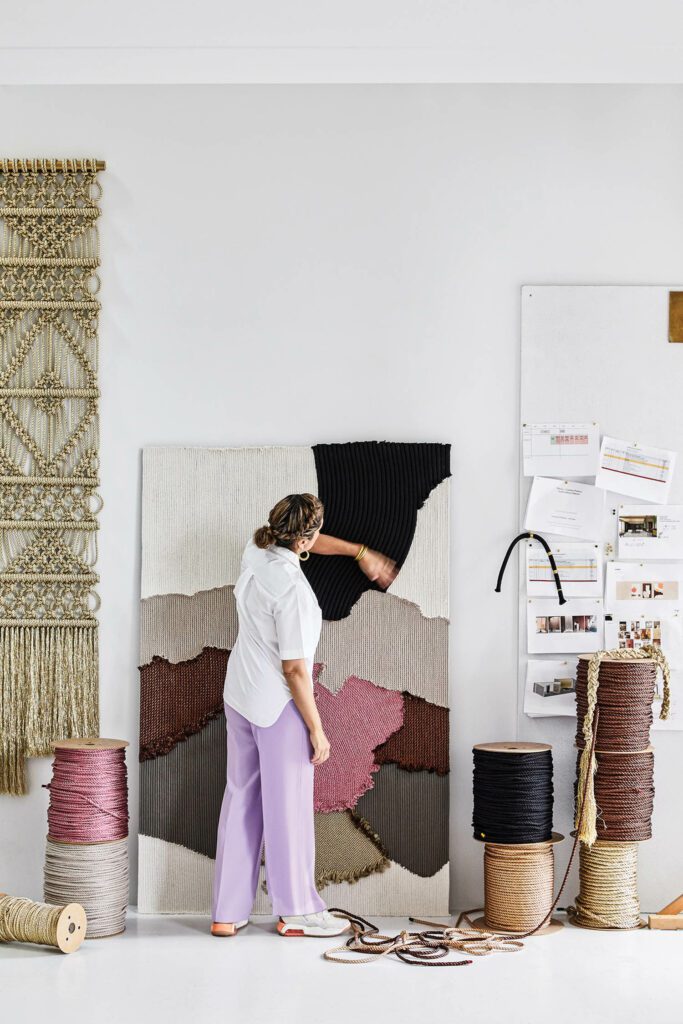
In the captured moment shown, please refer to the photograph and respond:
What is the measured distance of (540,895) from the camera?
3.63 meters

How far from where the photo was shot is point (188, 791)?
3.89 metres

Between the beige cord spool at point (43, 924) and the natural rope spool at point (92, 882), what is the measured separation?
141 mm

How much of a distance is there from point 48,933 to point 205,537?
56.7 inches

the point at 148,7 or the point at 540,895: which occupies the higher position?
the point at 148,7

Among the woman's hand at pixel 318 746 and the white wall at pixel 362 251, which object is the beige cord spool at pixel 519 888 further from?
the white wall at pixel 362 251

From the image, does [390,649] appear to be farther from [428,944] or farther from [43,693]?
[43,693]

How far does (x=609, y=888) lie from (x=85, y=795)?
6.00 feet

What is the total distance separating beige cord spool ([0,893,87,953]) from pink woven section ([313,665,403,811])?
0.94 m

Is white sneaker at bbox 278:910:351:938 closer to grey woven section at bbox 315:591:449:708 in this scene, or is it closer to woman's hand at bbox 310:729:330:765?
woman's hand at bbox 310:729:330:765

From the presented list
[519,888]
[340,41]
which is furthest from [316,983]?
[340,41]

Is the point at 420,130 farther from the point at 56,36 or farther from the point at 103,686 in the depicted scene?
the point at 103,686

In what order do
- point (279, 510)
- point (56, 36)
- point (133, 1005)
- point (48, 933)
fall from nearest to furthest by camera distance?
point (133, 1005) < point (48, 933) < point (279, 510) < point (56, 36)

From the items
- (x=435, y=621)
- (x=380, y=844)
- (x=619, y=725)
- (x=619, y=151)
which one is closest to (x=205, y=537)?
(x=435, y=621)

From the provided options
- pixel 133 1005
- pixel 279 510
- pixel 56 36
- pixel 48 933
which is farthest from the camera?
pixel 56 36
